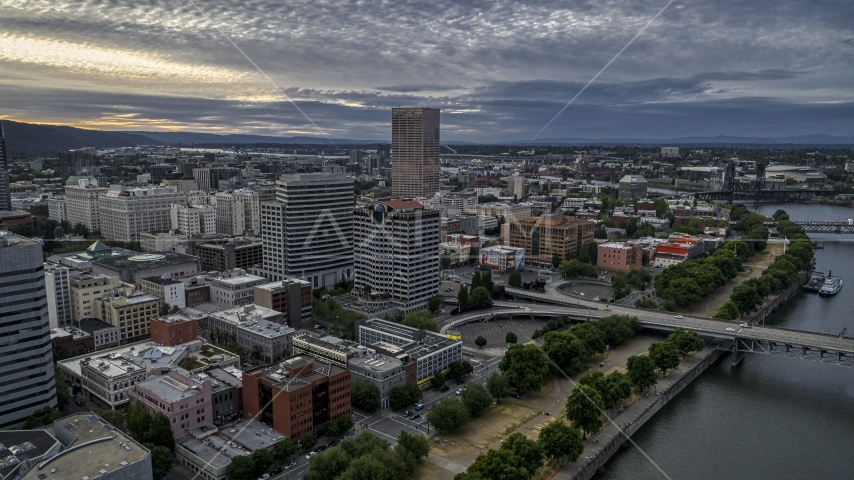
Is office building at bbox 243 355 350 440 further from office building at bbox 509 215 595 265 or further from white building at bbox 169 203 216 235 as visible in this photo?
white building at bbox 169 203 216 235

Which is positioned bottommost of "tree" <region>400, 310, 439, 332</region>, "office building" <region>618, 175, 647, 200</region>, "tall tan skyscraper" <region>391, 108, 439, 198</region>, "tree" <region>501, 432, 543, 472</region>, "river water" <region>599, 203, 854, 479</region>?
"river water" <region>599, 203, 854, 479</region>

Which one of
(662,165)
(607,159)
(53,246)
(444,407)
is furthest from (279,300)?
(607,159)

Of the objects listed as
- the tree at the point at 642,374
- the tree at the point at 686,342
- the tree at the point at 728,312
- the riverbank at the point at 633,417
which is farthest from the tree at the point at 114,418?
the tree at the point at 728,312

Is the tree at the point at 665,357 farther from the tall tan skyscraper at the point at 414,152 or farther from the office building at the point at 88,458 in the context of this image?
the tall tan skyscraper at the point at 414,152

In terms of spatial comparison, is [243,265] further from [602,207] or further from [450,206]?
[602,207]

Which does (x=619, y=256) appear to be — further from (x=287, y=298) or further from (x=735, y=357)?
(x=287, y=298)

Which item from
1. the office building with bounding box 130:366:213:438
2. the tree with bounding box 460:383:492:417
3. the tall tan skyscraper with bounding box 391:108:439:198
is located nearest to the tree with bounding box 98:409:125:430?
the office building with bounding box 130:366:213:438
